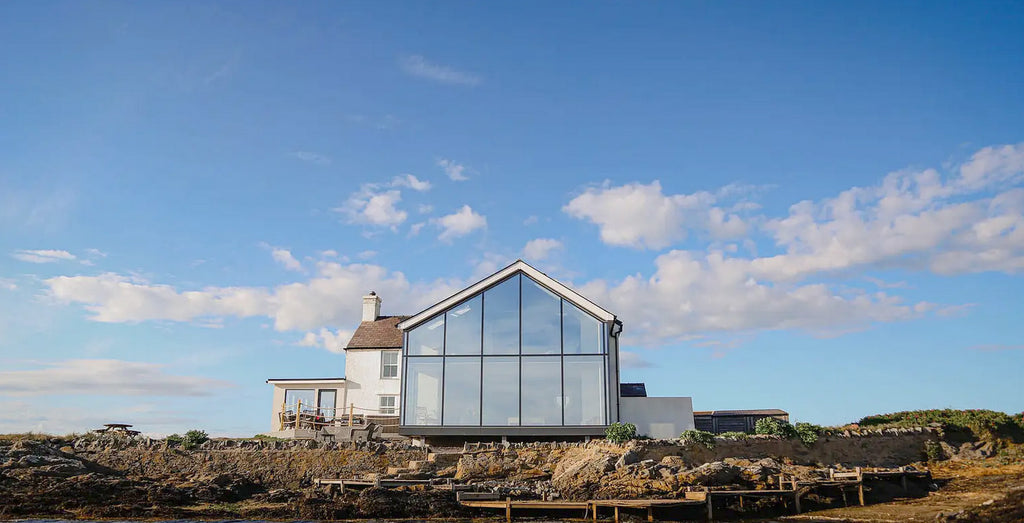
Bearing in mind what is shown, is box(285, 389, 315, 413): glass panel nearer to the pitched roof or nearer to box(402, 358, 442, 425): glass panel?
the pitched roof

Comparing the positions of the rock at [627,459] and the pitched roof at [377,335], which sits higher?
the pitched roof at [377,335]

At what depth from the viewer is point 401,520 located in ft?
71.0

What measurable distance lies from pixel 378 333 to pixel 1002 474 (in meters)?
26.9

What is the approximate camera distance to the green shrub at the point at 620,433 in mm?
25578

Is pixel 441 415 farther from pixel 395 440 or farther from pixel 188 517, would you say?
pixel 188 517

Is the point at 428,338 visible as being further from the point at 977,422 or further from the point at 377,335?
the point at 977,422

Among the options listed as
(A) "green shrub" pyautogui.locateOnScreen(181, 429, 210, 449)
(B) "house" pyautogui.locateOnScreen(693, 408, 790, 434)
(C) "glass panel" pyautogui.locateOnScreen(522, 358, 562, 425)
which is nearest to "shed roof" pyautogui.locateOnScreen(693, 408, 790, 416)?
(B) "house" pyautogui.locateOnScreen(693, 408, 790, 434)

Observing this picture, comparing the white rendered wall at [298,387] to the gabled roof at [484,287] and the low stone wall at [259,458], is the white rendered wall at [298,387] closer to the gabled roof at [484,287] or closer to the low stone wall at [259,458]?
the low stone wall at [259,458]

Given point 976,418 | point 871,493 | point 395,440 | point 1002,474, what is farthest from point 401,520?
point 976,418

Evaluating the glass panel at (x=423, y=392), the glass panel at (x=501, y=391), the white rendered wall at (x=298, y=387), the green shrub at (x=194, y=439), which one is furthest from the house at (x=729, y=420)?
the green shrub at (x=194, y=439)

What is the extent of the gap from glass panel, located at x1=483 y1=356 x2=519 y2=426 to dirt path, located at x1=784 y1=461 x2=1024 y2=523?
10891 mm

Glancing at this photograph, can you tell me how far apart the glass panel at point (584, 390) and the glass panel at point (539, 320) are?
981 mm

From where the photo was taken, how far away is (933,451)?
28.1 metres

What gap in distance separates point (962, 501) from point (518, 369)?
50.4 feet
